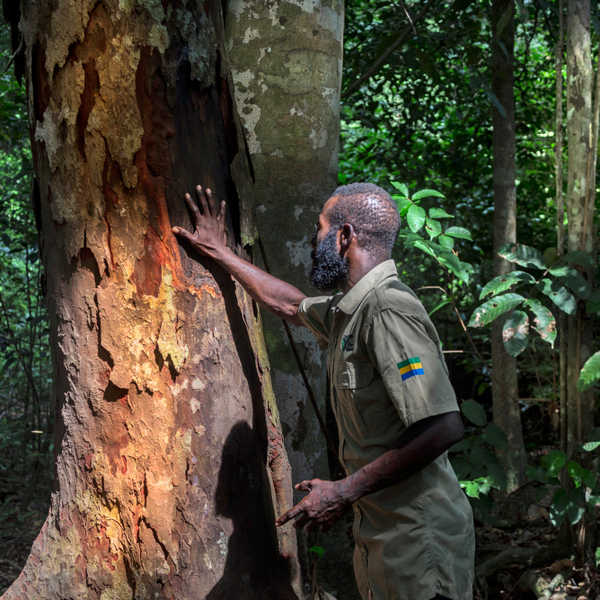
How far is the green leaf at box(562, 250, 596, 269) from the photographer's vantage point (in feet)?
10.00

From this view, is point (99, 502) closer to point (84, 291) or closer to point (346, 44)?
point (84, 291)

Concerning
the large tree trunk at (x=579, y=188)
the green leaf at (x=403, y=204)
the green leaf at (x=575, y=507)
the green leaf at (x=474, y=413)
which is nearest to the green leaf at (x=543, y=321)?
the large tree trunk at (x=579, y=188)

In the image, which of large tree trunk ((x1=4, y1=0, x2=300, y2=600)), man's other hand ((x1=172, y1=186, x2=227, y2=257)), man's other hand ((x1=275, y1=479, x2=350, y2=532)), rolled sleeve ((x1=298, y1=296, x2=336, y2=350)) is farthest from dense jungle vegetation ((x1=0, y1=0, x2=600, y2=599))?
man's other hand ((x1=275, y1=479, x2=350, y2=532))

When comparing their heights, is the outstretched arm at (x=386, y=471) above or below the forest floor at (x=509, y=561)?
above

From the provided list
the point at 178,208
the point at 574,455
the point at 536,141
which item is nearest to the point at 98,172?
the point at 178,208

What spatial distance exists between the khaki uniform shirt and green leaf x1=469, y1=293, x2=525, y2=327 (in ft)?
4.39

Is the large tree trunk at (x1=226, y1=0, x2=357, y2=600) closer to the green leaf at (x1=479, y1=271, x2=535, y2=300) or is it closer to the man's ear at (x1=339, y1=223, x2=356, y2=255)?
the man's ear at (x1=339, y1=223, x2=356, y2=255)

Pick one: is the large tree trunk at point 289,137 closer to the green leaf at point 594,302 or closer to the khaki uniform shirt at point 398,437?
the khaki uniform shirt at point 398,437

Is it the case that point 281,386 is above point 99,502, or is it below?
above

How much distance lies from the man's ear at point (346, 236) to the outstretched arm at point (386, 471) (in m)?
0.61

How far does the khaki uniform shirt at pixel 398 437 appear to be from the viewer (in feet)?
5.11

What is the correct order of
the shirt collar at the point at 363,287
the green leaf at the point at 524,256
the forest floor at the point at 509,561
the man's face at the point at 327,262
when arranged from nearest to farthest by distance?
the shirt collar at the point at 363,287
the man's face at the point at 327,262
the green leaf at the point at 524,256
the forest floor at the point at 509,561

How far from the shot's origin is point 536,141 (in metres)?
7.36

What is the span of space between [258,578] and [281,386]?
101 cm
